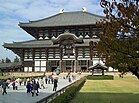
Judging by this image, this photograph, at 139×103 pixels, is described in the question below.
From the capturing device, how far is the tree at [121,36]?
12148 millimetres

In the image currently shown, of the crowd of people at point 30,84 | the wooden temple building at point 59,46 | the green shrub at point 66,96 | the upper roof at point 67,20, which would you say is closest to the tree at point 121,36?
the green shrub at point 66,96

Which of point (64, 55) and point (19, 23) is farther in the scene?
point (19, 23)

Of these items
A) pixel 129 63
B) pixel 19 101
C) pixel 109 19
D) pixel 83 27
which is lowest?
pixel 19 101

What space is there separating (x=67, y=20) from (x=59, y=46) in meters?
11.7

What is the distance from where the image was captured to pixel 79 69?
75125mm

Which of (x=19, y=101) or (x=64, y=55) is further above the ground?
(x=64, y=55)

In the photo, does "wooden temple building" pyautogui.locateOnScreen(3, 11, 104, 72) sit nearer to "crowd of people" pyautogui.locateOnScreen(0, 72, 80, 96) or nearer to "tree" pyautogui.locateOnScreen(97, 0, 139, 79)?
"crowd of people" pyautogui.locateOnScreen(0, 72, 80, 96)

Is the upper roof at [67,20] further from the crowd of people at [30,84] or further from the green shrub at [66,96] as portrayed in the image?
the green shrub at [66,96]

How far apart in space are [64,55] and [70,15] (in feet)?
58.3

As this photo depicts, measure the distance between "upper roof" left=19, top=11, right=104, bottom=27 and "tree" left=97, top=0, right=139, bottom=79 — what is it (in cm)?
6429

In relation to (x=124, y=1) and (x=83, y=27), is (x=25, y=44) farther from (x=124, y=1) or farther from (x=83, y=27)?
(x=124, y=1)

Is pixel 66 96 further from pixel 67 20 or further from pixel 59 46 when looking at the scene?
pixel 67 20

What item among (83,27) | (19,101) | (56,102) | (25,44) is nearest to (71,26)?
(83,27)

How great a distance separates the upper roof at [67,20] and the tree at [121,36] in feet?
211
